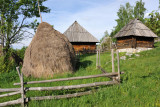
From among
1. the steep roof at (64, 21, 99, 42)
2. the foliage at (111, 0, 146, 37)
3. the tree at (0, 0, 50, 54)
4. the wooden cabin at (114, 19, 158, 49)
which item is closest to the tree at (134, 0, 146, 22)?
the foliage at (111, 0, 146, 37)

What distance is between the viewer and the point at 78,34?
2166cm

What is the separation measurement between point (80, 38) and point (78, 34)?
106 centimetres

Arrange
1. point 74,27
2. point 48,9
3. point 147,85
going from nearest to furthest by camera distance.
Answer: point 147,85, point 48,9, point 74,27

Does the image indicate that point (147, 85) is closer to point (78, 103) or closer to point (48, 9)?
point (78, 103)

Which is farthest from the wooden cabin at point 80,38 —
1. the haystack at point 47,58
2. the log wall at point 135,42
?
the haystack at point 47,58

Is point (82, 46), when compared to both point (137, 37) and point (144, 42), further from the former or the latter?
point (144, 42)

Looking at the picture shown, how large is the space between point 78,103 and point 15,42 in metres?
12.8

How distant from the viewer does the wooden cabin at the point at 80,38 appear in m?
20.9

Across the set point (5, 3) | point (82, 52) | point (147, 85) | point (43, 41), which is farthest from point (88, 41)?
point (147, 85)

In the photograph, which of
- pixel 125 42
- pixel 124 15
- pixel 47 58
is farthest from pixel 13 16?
pixel 124 15

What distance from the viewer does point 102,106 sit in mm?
3125

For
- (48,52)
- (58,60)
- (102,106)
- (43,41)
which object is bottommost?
(102,106)

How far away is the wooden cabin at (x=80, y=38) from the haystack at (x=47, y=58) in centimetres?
1361

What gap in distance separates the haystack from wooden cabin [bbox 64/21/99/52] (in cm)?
1361
